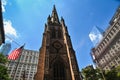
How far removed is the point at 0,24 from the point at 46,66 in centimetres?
1071

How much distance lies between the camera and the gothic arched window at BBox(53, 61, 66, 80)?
23652 mm

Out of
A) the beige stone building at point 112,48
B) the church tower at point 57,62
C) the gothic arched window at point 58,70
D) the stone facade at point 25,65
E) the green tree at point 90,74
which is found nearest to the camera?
the church tower at point 57,62

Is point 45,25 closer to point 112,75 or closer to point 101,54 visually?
point 112,75

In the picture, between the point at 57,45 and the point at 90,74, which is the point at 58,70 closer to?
the point at 90,74

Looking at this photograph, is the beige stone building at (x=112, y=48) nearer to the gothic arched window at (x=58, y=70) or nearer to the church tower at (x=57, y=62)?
the church tower at (x=57, y=62)

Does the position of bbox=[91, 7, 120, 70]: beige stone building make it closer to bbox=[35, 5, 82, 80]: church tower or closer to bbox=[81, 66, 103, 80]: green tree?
bbox=[81, 66, 103, 80]: green tree

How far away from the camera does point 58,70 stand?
81.0ft

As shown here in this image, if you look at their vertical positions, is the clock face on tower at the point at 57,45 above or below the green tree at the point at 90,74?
above

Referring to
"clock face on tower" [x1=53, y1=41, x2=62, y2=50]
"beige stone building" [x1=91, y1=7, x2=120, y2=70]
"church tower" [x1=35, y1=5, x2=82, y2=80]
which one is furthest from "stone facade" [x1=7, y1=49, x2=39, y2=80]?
"beige stone building" [x1=91, y1=7, x2=120, y2=70]

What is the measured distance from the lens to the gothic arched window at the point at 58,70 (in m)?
23.7

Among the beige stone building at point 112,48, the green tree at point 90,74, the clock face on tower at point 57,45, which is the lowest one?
the green tree at point 90,74

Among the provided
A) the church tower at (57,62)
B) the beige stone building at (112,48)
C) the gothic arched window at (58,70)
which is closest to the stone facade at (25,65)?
the church tower at (57,62)

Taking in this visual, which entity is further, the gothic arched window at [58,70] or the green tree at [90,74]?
the green tree at [90,74]

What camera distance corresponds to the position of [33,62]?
210 ft
